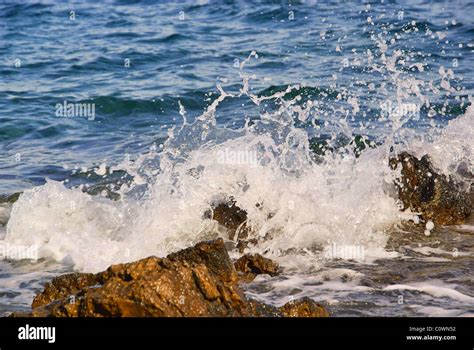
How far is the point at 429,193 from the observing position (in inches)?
264

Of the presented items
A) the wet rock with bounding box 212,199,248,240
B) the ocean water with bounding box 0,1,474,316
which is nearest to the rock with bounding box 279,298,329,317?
the ocean water with bounding box 0,1,474,316

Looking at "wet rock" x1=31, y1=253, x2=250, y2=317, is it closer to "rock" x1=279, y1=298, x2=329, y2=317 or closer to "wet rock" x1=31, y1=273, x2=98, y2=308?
"rock" x1=279, y1=298, x2=329, y2=317

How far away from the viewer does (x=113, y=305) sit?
3891mm

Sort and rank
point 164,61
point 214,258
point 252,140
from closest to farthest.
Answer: point 214,258, point 252,140, point 164,61

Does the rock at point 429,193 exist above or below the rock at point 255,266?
above

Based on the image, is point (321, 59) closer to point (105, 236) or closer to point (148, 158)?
point (148, 158)

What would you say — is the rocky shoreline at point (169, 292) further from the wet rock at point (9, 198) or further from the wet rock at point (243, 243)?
the wet rock at point (9, 198)

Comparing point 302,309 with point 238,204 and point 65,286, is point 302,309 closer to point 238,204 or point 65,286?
point 65,286

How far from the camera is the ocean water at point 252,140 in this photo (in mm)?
5895

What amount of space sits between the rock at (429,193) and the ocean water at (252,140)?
106 millimetres

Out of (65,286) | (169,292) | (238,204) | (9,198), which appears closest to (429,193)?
(238,204)

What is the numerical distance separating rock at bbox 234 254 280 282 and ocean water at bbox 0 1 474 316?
98 millimetres

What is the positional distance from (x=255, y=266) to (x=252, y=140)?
198 centimetres

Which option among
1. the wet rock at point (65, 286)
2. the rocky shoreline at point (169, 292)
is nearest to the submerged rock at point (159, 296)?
the rocky shoreline at point (169, 292)
